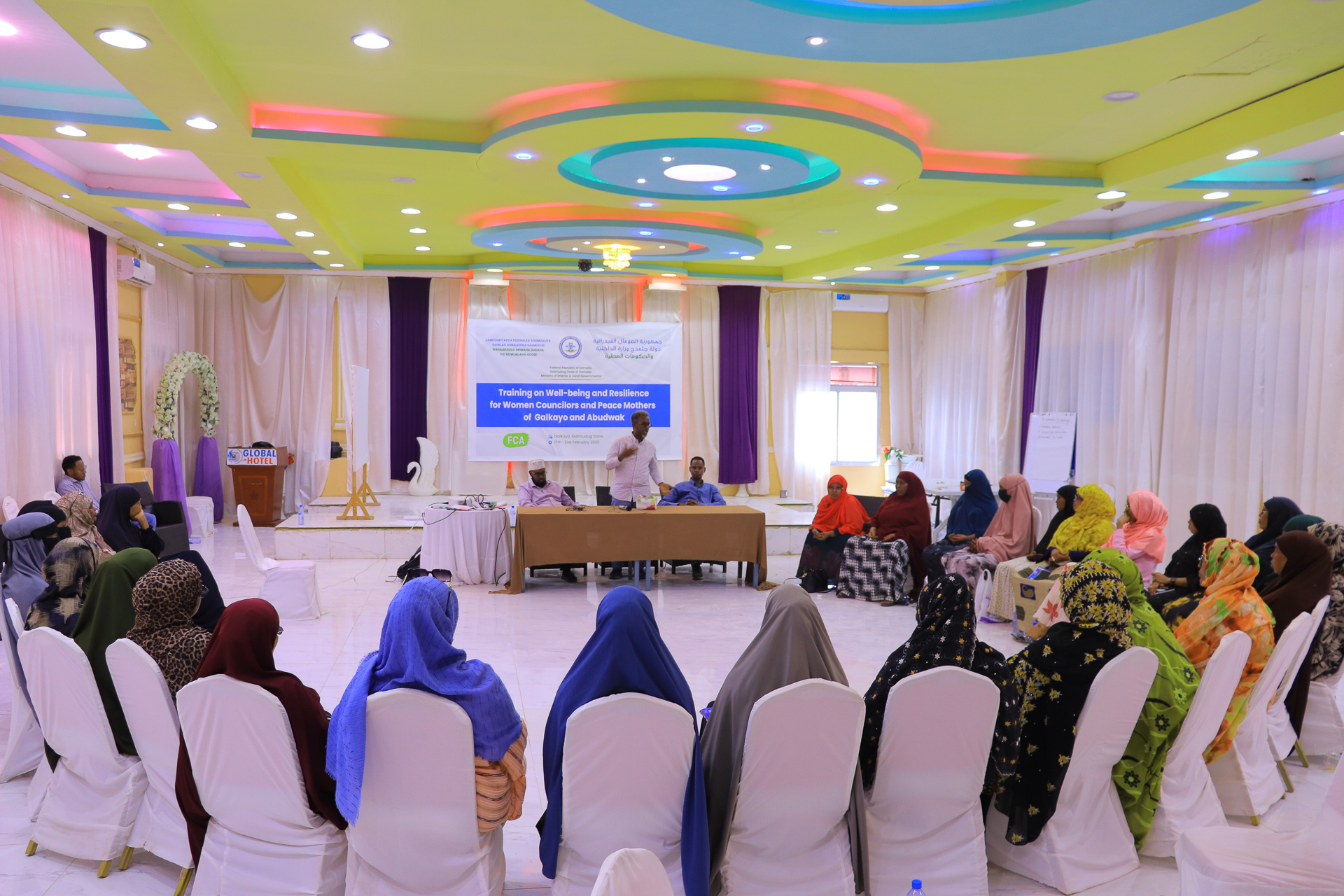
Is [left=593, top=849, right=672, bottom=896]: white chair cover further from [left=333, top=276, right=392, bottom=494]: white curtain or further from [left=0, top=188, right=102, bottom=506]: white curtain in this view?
[left=333, top=276, right=392, bottom=494]: white curtain

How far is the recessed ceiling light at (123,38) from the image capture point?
11.8ft

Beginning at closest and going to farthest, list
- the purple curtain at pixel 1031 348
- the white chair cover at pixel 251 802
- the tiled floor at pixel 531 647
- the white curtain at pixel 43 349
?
the white chair cover at pixel 251 802 < the tiled floor at pixel 531 647 < the white curtain at pixel 43 349 < the purple curtain at pixel 1031 348

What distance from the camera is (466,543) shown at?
300 inches

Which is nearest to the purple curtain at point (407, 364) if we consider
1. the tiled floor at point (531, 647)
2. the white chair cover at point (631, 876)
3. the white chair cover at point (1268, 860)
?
the tiled floor at point (531, 647)

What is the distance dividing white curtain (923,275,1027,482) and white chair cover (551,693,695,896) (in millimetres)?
8962

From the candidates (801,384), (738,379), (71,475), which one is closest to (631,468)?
(738,379)

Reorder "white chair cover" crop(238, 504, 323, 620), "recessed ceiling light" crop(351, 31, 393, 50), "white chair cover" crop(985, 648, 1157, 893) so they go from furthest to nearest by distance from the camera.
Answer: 1. "white chair cover" crop(238, 504, 323, 620)
2. "recessed ceiling light" crop(351, 31, 393, 50)
3. "white chair cover" crop(985, 648, 1157, 893)

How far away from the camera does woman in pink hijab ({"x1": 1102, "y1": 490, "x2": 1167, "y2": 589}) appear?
609cm

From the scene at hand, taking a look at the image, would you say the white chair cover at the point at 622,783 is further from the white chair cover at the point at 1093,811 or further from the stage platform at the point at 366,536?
the stage platform at the point at 366,536

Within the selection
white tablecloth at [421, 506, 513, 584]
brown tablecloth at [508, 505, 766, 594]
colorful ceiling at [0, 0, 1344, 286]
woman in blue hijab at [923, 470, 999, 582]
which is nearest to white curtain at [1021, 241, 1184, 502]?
colorful ceiling at [0, 0, 1344, 286]

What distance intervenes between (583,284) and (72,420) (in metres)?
6.04

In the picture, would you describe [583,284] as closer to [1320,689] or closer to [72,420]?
[72,420]

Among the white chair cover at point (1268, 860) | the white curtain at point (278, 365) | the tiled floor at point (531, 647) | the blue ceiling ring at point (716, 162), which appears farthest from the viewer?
the white curtain at point (278, 365)

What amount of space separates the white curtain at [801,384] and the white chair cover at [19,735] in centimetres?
963
